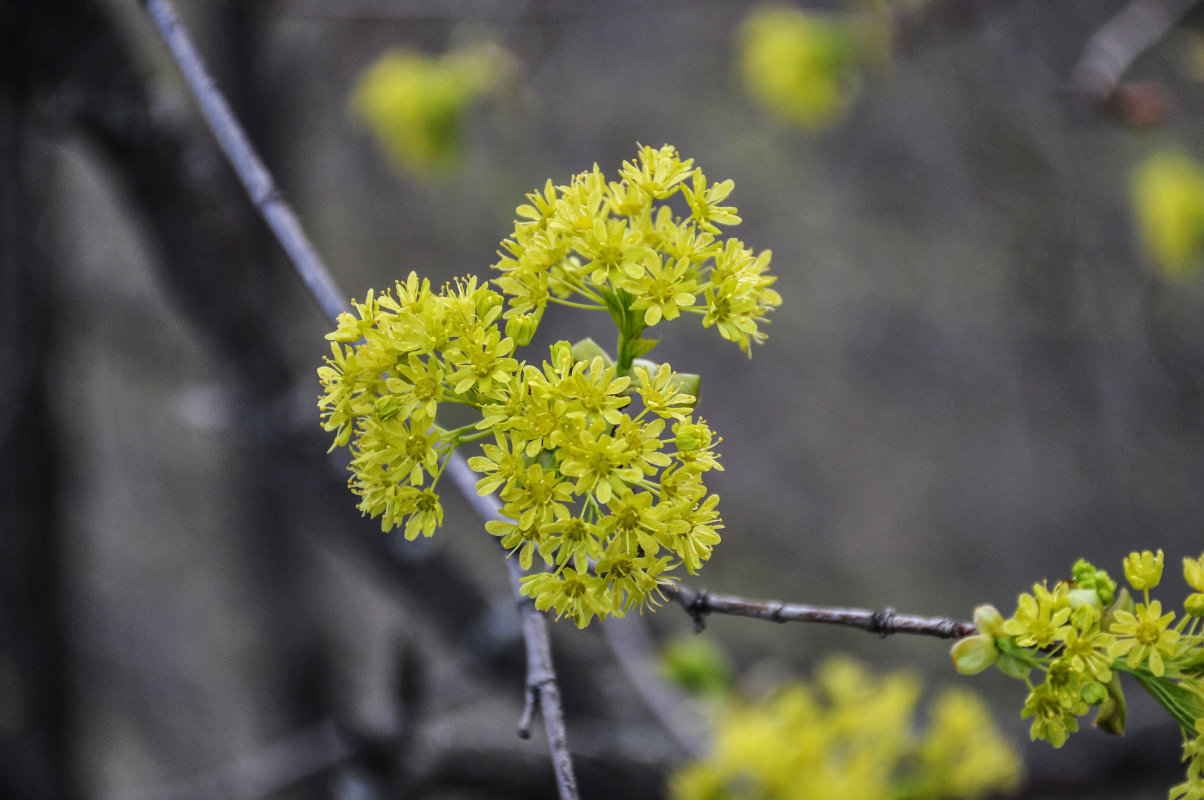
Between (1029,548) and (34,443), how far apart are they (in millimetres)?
6300

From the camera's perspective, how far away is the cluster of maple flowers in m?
0.81

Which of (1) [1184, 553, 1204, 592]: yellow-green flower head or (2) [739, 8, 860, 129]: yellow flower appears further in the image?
(2) [739, 8, 860, 129]: yellow flower

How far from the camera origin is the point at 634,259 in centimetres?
86

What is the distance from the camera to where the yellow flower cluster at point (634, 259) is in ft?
2.84

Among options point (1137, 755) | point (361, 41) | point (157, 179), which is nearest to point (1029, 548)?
point (1137, 755)

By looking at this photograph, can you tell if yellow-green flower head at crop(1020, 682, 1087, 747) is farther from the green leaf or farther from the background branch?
the background branch

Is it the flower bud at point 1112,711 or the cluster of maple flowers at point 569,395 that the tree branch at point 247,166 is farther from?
the flower bud at point 1112,711

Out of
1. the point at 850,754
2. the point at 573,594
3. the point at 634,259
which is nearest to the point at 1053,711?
the point at 573,594

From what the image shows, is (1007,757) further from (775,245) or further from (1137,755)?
(775,245)

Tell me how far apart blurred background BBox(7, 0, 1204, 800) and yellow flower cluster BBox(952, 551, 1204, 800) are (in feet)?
4.21

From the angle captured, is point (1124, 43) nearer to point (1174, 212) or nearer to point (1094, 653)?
point (1174, 212)

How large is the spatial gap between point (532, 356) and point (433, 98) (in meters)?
2.19

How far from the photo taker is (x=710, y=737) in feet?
6.75

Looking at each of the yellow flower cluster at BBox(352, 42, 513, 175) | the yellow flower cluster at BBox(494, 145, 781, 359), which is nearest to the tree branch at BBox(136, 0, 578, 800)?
the yellow flower cluster at BBox(494, 145, 781, 359)
